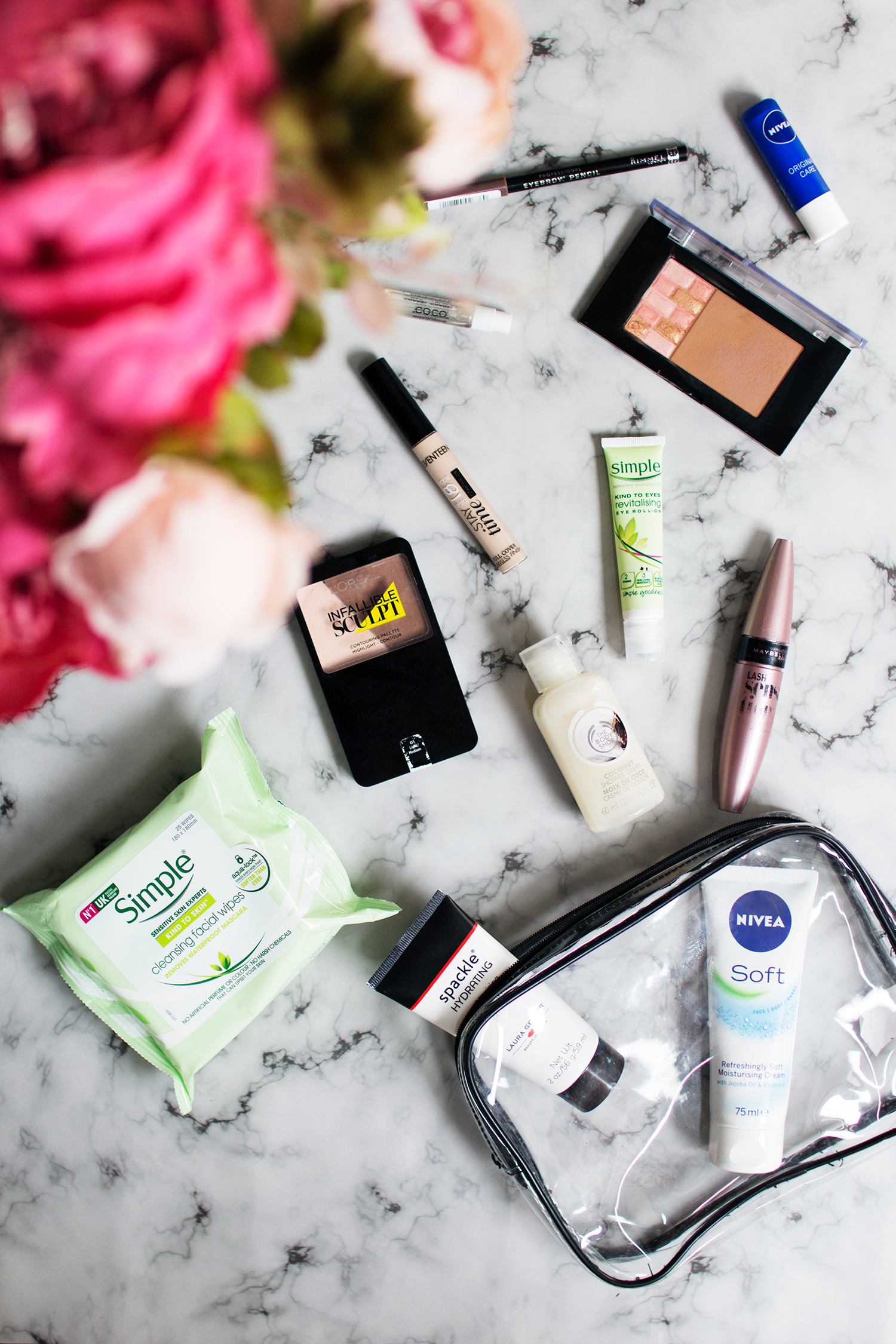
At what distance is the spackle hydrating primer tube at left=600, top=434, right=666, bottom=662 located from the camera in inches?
26.8

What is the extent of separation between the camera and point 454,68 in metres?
0.20

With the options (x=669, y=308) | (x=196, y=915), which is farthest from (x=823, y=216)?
(x=196, y=915)

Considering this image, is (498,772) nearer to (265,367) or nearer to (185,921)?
(185,921)

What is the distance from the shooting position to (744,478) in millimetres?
700

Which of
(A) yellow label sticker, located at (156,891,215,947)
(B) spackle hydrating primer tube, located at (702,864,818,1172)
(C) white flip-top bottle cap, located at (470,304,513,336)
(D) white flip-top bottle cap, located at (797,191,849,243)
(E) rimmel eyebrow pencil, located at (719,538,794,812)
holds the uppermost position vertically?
(C) white flip-top bottle cap, located at (470,304,513,336)

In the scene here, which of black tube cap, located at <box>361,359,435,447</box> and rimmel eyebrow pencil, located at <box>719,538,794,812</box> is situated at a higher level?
black tube cap, located at <box>361,359,435,447</box>

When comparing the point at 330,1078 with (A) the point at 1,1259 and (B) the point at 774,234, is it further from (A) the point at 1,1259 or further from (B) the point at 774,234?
(B) the point at 774,234

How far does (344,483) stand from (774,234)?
422 millimetres

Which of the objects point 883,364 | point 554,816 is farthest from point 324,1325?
point 883,364

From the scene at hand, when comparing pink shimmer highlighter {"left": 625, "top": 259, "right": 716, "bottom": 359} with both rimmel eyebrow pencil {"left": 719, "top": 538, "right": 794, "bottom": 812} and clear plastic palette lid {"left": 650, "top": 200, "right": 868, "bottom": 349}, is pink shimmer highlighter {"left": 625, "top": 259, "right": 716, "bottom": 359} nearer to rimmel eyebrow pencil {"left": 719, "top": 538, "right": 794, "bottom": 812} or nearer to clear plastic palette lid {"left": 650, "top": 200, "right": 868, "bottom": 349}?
clear plastic palette lid {"left": 650, "top": 200, "right": 868, "bottom": 349}

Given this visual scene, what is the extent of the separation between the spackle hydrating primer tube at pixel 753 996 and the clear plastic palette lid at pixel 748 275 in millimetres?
458

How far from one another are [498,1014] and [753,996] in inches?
8.2

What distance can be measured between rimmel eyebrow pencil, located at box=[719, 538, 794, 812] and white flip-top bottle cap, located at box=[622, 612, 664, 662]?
0.07 metres

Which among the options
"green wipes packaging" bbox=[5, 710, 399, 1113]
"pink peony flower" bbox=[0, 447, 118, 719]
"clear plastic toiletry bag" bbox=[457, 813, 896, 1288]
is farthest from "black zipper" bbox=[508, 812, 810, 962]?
"pink peony flower" bbox=[0, 447, 118, 719]
